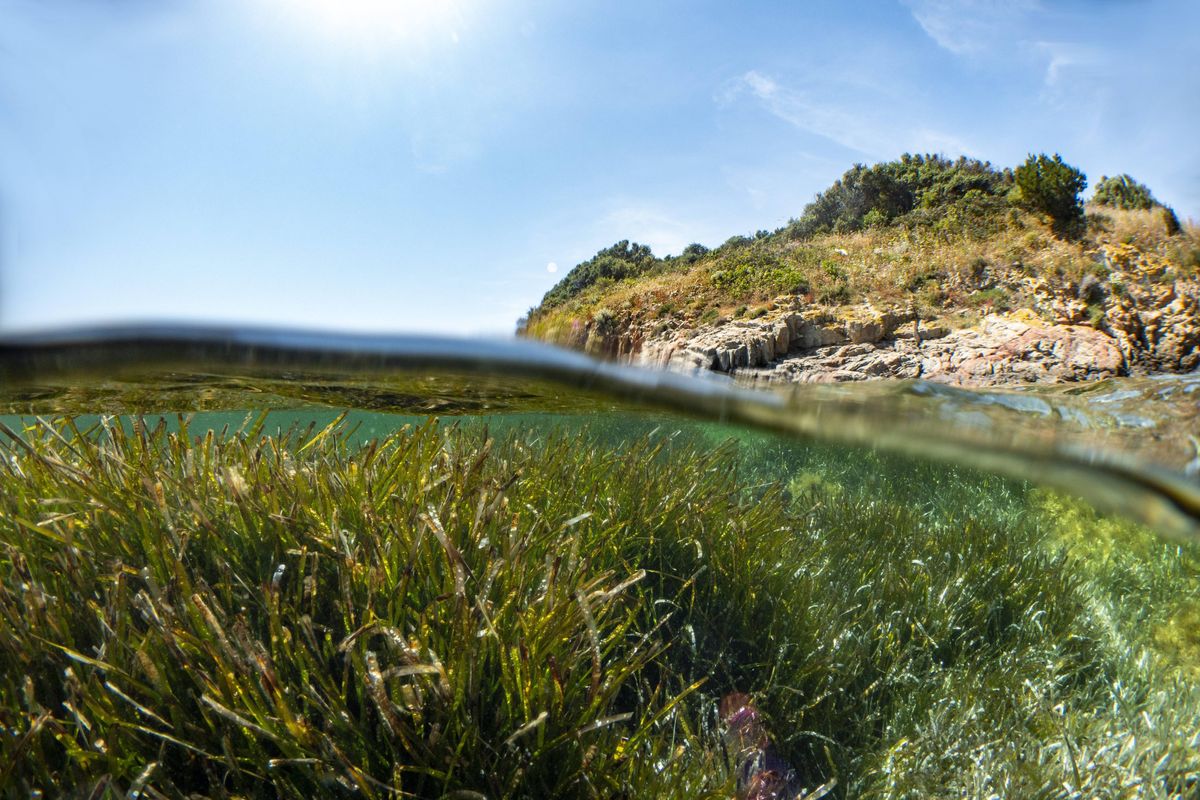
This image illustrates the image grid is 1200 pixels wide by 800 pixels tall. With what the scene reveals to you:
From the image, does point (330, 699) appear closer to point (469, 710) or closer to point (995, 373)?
point (469, 710)

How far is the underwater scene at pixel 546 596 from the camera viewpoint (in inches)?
111

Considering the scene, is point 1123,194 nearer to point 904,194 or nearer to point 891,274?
point 904,194

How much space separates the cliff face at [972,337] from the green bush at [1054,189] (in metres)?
A: 3.03

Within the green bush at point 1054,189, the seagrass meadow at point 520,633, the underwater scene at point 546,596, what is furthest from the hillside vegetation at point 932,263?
the seagrass meadow at point 520,633

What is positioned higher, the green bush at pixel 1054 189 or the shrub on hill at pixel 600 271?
the green bush at pixel 1054 189

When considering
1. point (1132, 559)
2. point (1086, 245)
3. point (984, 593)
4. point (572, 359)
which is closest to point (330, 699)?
point (572, 359)

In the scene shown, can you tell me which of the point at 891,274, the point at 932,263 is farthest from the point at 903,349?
the point at 932,263

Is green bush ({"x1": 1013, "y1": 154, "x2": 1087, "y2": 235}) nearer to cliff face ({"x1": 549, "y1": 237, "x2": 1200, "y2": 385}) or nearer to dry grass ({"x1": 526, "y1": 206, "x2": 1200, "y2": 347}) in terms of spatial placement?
dry grass ({"x1": 526, "y1": 206, "x2": 1200, "y2": 347})

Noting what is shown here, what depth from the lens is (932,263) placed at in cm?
1722

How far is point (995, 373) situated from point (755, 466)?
5.73 m

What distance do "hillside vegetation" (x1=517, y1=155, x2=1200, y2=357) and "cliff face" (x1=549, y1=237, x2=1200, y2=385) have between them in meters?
0.13

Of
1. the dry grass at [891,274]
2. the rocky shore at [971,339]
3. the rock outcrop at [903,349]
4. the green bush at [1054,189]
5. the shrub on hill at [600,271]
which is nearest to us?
the rock outcrop at [903,349]

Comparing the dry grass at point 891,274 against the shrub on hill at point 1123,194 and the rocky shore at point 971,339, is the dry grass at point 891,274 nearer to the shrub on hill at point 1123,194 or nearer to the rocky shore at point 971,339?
the rocky shore at point 971,339

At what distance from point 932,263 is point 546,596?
1729 cm
